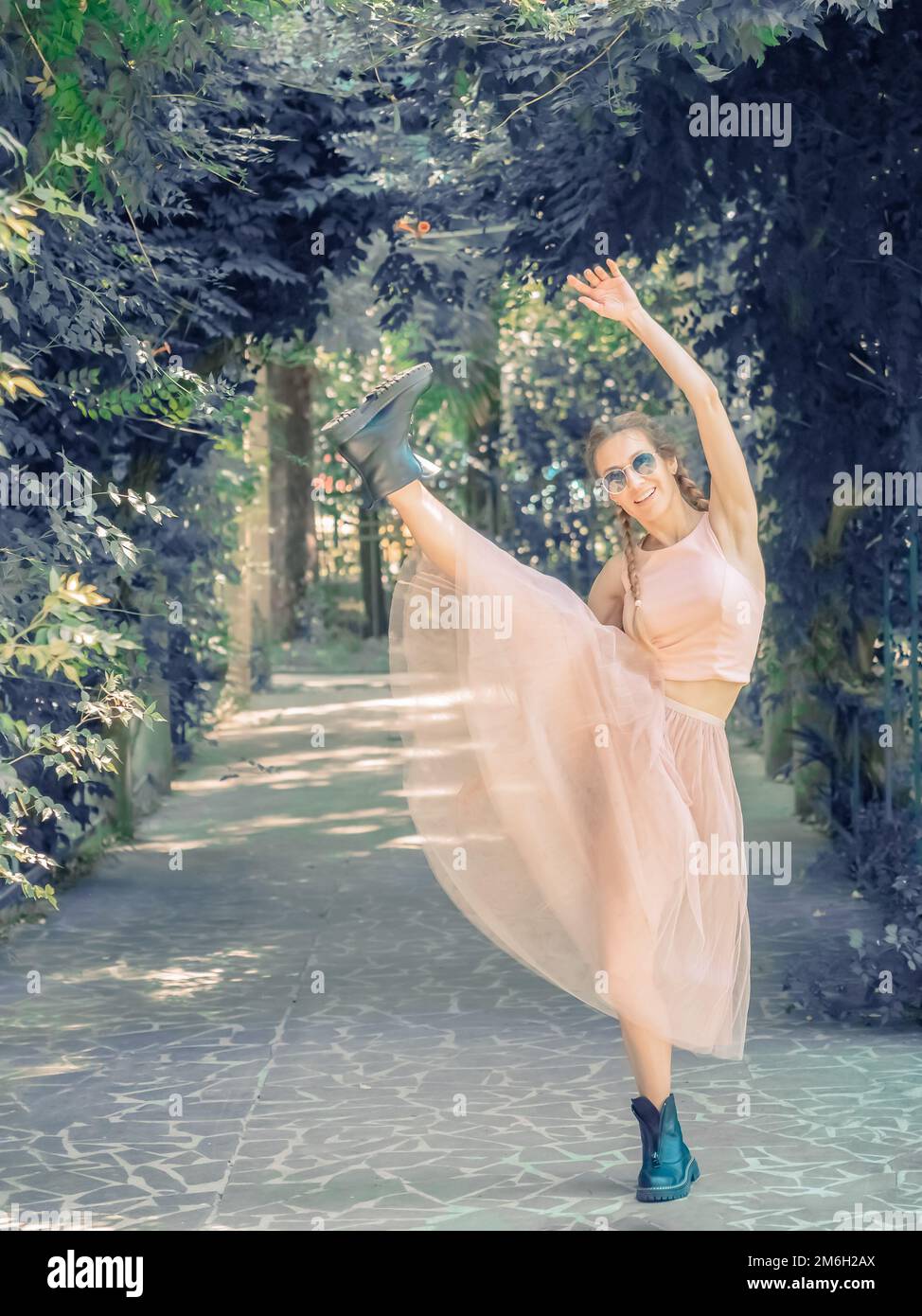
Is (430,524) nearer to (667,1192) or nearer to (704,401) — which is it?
(704,401)

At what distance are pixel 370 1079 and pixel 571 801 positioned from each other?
182 cm

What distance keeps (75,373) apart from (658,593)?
2.72 meters

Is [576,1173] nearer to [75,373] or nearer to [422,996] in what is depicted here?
[422,996]

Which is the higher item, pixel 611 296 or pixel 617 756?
pixel 611 296

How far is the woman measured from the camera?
4.80 m

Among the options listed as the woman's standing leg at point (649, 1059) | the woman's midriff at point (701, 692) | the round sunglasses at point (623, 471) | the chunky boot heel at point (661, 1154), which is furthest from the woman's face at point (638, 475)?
the chunky boot heel at point (661, 1154)

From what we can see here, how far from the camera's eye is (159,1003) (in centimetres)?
738

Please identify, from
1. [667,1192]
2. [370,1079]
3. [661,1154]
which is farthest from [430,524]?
[370,1079]

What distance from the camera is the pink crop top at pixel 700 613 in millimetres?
4906

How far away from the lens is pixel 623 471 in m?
4.97

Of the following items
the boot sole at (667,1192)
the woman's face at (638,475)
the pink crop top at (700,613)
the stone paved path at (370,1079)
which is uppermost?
the woman's face at (638,475)

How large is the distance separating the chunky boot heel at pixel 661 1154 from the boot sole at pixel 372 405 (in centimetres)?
189

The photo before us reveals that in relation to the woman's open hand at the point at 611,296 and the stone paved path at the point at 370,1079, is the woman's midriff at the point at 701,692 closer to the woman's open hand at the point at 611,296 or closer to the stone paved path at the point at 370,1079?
the woman's open hand at the point at 611,296
